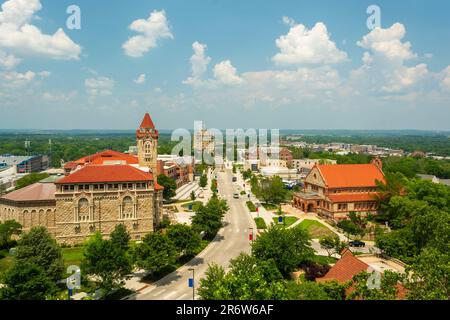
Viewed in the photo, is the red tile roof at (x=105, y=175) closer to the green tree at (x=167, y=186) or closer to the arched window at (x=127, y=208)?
the arched window at (x=127, y=208)

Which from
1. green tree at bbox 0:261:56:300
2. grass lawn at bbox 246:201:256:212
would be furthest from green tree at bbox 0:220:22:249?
grass lawn at bbox 246:201:256:212

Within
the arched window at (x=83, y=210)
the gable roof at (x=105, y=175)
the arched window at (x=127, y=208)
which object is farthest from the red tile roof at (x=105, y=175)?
the arched window at (x=127, y=208)

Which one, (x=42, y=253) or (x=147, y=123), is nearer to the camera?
(x=42, y=253)

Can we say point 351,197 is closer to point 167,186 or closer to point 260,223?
point 260,223

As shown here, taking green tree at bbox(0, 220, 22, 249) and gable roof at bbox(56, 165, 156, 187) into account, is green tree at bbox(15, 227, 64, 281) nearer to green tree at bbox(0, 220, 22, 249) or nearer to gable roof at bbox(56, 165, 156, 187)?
gable roof at bbox(56, 165, 156, 187)

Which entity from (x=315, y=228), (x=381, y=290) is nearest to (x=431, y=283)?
(x=381, y=290)
